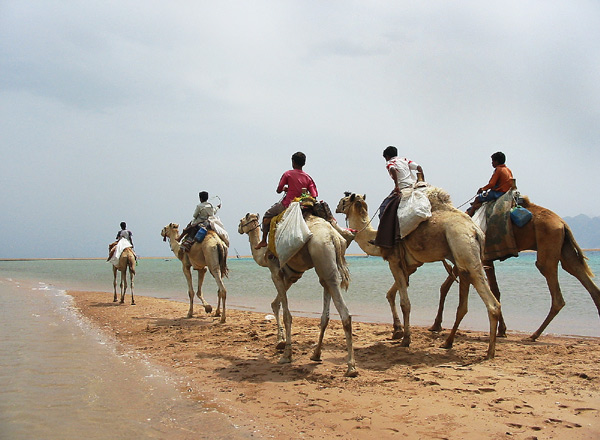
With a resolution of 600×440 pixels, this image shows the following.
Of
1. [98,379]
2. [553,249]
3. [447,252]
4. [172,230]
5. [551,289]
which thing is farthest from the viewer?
[172,230]

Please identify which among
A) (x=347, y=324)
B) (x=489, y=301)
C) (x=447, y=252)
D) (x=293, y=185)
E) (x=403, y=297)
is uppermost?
(x=293, y=185)

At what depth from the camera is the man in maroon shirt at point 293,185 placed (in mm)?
7707

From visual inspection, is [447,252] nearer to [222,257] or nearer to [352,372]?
[352,372]

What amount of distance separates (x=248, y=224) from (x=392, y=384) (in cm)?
605

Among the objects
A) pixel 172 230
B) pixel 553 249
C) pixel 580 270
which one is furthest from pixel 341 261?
pixel 172 230

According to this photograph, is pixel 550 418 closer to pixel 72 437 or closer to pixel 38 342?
pixel 72 437

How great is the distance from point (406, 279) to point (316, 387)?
336 cm

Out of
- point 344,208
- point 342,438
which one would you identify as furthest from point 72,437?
point 344,208

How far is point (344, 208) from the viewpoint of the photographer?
1006 centimetres

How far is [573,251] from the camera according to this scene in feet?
29.3

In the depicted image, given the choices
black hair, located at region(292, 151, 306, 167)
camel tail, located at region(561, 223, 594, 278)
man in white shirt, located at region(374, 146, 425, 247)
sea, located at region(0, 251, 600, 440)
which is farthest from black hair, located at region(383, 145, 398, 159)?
sea, located at region(0, 251, 600, 440)

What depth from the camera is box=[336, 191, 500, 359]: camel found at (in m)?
7.07

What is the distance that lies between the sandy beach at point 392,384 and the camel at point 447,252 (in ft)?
2.10

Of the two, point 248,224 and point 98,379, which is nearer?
point 98,379
